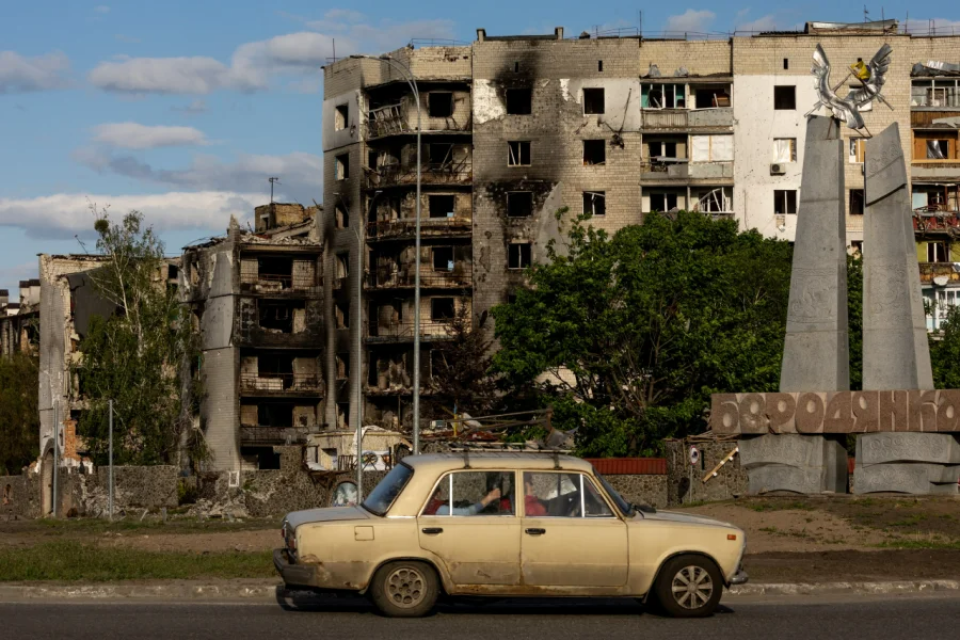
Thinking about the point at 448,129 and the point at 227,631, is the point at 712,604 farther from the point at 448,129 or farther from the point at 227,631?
the point at 448,129

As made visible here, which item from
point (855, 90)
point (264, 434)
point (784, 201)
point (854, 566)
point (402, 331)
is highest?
point (784, 201)

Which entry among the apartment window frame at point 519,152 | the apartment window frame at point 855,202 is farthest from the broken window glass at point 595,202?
the apartment window frame at point 855,202

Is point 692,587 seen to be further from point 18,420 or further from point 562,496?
point 18,420

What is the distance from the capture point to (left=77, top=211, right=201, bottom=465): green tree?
226 ft

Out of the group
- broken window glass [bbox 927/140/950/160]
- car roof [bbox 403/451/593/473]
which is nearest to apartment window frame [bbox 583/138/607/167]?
broken window glass [bbox 927/140/950/160]

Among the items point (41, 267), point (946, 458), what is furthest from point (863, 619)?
point (41, 267)

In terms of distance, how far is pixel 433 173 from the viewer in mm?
72000

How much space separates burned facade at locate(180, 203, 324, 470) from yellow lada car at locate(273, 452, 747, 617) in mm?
57370

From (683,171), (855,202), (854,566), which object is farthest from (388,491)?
(855,202)

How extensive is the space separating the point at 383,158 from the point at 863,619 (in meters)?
59.9

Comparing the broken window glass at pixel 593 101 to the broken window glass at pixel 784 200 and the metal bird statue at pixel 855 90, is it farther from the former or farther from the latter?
the metal bird statue at pixel 855 90

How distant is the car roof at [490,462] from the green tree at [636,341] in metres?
37.3

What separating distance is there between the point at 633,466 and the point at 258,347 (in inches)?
1193

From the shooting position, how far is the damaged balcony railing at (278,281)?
74.6m
